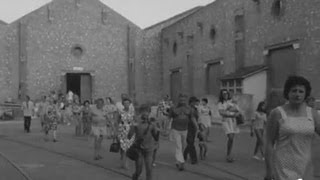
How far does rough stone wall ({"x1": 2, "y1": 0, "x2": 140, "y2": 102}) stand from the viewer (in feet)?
131

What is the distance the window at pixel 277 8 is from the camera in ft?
79.6

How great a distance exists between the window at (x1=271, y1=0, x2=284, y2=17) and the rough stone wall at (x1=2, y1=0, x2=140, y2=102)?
737 inches

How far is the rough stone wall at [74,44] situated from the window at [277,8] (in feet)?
61.4

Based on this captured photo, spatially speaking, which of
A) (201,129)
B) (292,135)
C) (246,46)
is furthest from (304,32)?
(292,135)

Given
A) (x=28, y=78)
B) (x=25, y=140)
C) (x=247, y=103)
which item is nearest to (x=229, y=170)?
(x=25, y=140)

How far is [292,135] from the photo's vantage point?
4.62 metres

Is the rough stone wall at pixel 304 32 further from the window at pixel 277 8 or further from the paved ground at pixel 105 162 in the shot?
the paved ground at pixel 105 162

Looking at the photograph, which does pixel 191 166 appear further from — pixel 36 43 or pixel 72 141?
pixel 36 43

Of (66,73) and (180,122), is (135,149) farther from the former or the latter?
(66,73)

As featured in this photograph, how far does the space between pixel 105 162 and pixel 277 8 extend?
14586 mm

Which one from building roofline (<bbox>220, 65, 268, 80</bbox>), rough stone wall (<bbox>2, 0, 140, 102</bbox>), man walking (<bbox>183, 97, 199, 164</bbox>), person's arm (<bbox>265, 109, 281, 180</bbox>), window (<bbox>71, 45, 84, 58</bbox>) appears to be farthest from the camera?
window (<bbox>71, 45, 84, 58</bbox>)

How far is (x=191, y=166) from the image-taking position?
12.2 m

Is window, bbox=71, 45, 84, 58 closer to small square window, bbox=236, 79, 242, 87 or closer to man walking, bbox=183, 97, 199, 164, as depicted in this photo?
small square window, bbox=236, 79, 242, 87

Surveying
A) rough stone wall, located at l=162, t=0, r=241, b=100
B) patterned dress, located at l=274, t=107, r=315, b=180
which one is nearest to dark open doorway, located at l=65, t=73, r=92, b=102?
rough stone wall, located at l=162, t=0, r=241, b=100
